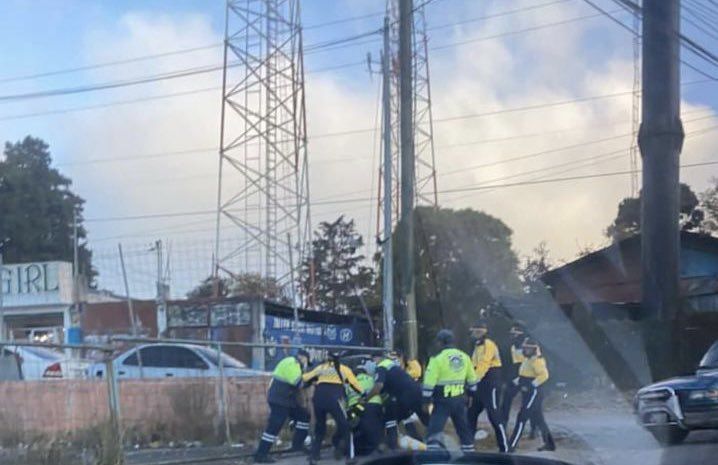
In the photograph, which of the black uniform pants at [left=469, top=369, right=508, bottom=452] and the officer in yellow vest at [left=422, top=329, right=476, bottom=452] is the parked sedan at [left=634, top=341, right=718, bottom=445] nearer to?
the black uniform pants at [left=469, top=369, right=508, bottom=452]

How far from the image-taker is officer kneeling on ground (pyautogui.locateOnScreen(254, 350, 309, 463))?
1374cm

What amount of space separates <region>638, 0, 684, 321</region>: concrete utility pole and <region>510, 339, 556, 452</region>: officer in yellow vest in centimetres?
1448

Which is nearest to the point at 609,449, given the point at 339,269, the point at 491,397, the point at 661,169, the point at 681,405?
the point at 681,405

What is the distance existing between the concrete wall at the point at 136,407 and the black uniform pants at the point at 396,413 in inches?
117

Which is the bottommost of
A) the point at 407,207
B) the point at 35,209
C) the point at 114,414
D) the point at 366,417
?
the point at 366,417

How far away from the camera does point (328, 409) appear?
44.7 feet

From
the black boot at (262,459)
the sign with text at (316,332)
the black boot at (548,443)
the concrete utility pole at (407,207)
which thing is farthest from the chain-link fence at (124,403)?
the sign with text at (316,332)

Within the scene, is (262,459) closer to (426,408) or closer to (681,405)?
(426,408)

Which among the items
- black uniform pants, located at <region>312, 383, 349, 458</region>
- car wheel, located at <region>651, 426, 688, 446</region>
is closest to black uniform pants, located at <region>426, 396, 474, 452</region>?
black uniform pants, located at <region>312, 383, 349, 458</region>

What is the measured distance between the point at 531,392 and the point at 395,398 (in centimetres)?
201

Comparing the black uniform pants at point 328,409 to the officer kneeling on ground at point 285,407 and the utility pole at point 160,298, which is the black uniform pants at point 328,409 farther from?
the utility pole at point 160,298

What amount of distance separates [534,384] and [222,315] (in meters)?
13.9

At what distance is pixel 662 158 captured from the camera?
28.7 m

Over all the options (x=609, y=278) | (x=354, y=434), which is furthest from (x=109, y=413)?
(x=609, y=278)
